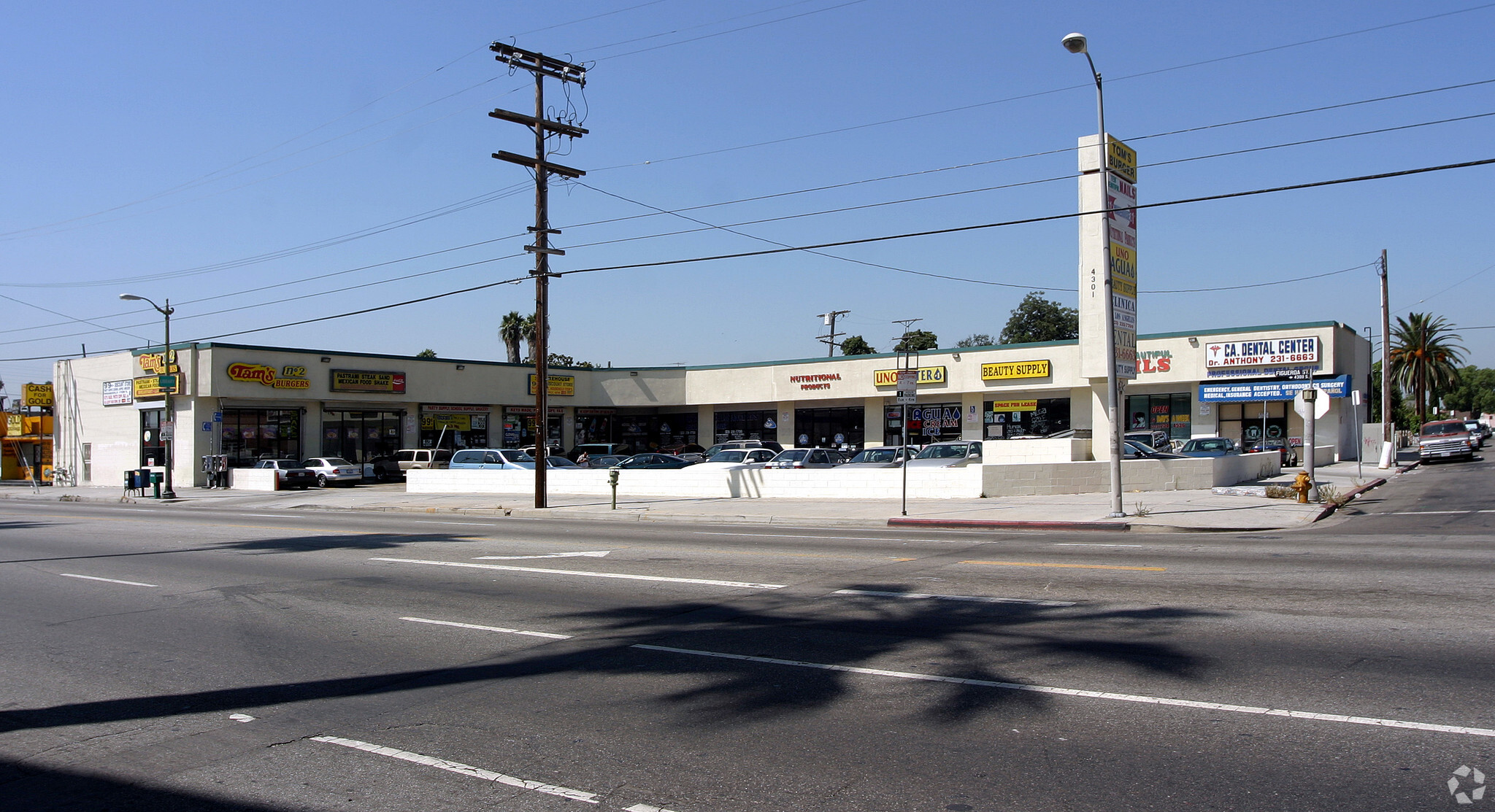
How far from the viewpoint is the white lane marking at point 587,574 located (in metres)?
11.6

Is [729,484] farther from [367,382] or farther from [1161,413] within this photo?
[367,382]

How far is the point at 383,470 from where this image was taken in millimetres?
44656

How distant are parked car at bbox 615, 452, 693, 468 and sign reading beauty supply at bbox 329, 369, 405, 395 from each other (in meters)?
16.8

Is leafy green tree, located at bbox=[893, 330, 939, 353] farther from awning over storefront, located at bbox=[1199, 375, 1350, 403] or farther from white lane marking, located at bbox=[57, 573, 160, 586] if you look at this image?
white lane marking, located at bbox=[57, 573, 160, 586]

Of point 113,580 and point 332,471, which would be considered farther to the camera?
point 332,471

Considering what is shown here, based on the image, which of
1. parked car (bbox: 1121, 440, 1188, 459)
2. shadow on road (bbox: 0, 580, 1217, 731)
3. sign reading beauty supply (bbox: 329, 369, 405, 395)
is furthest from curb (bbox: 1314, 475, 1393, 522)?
sign reading beauty supply (bbox: 329, 369, 405, 395)

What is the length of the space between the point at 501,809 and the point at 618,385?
4962 cm

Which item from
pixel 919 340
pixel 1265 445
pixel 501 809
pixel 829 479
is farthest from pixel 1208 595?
pixel 919 340

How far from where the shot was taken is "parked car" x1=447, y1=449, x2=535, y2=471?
35.9 m

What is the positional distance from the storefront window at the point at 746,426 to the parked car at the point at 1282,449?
22.7 m

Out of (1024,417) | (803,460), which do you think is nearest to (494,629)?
(803,460)

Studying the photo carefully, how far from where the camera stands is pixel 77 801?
5.12 m

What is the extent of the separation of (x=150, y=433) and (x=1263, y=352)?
48.2m

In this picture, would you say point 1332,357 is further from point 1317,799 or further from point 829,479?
point 1317,799
